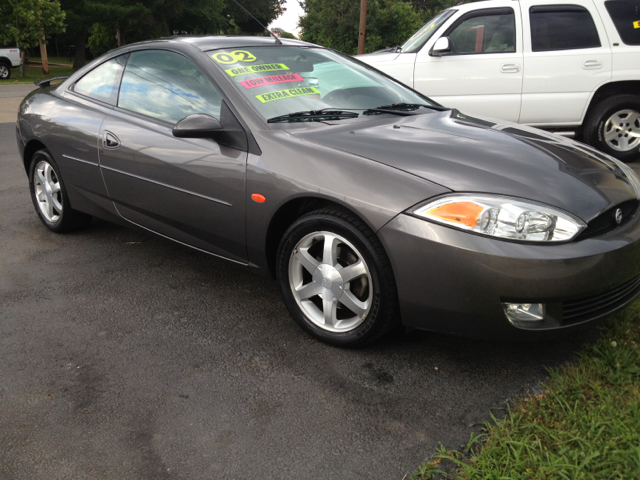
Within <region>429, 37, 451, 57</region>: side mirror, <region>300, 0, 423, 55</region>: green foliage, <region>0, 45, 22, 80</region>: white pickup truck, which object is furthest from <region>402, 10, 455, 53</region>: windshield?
<region>0, 45, 22, 80</region>: white pickup truck

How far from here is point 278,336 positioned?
120 inches

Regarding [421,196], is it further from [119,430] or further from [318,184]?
[119,430]

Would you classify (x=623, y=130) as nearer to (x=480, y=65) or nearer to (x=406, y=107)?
(x=480, y=65)

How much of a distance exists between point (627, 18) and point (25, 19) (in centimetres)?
2688

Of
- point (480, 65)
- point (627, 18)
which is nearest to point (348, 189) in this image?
point (480, 65)


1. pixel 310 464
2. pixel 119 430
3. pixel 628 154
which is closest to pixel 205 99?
pixel 119 430

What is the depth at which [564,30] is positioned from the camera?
257 inches

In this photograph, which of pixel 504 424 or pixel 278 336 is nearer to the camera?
pixel 504 424

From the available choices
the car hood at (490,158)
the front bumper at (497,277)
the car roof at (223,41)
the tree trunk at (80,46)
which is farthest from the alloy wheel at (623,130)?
the tree trunk at (80,46)

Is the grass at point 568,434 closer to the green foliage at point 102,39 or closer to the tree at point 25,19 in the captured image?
the tree at point 25,19

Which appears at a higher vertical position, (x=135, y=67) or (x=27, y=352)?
(x=135, y=67)

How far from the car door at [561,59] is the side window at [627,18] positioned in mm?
171

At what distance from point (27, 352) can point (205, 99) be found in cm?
159

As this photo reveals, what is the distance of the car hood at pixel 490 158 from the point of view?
2521 millimetres
